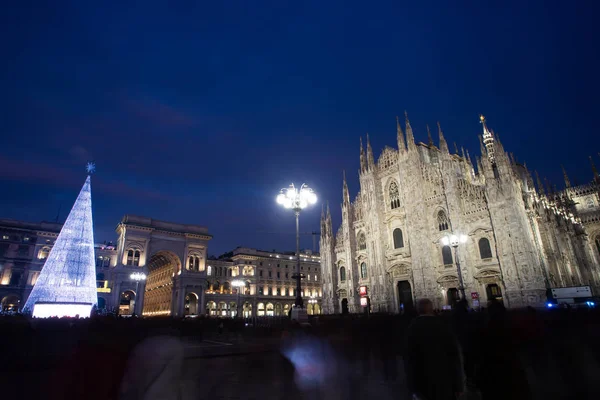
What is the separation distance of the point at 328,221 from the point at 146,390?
153ft

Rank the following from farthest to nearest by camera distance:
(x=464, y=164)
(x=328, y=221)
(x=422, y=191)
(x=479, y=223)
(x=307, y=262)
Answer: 1. (x=307, y=262)
2. (x=328, y=221)
3. (x=464, y=164)
4. (x=422, y=191)
5. (x=479, y=223)

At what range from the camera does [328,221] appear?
49062mm

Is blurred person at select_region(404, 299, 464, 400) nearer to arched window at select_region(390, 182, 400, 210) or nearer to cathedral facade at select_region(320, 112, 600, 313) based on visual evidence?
cathedral facade at select_region(320, 112, 600, 313)

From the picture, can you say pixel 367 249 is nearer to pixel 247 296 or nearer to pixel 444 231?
pixel 444 231

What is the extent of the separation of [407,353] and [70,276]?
3005 centimetres

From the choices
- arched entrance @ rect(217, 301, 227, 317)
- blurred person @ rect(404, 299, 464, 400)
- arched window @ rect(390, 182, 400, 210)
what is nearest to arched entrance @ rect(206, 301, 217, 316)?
arched entrance @ rect(217, 301, 227, 317)

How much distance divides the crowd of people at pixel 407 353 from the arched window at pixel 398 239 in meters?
23.6

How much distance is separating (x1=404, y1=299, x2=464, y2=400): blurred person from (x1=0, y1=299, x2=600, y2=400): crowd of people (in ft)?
0.04

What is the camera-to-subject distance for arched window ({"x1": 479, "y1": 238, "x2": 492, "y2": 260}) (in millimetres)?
31469

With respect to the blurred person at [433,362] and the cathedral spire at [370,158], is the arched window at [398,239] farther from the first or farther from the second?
the blurred person at [433,362]

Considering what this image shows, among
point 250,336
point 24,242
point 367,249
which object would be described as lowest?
point 250,336

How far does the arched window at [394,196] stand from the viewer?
1651 inches

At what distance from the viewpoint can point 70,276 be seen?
85.9 ft

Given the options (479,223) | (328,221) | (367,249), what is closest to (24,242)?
(328,221)
